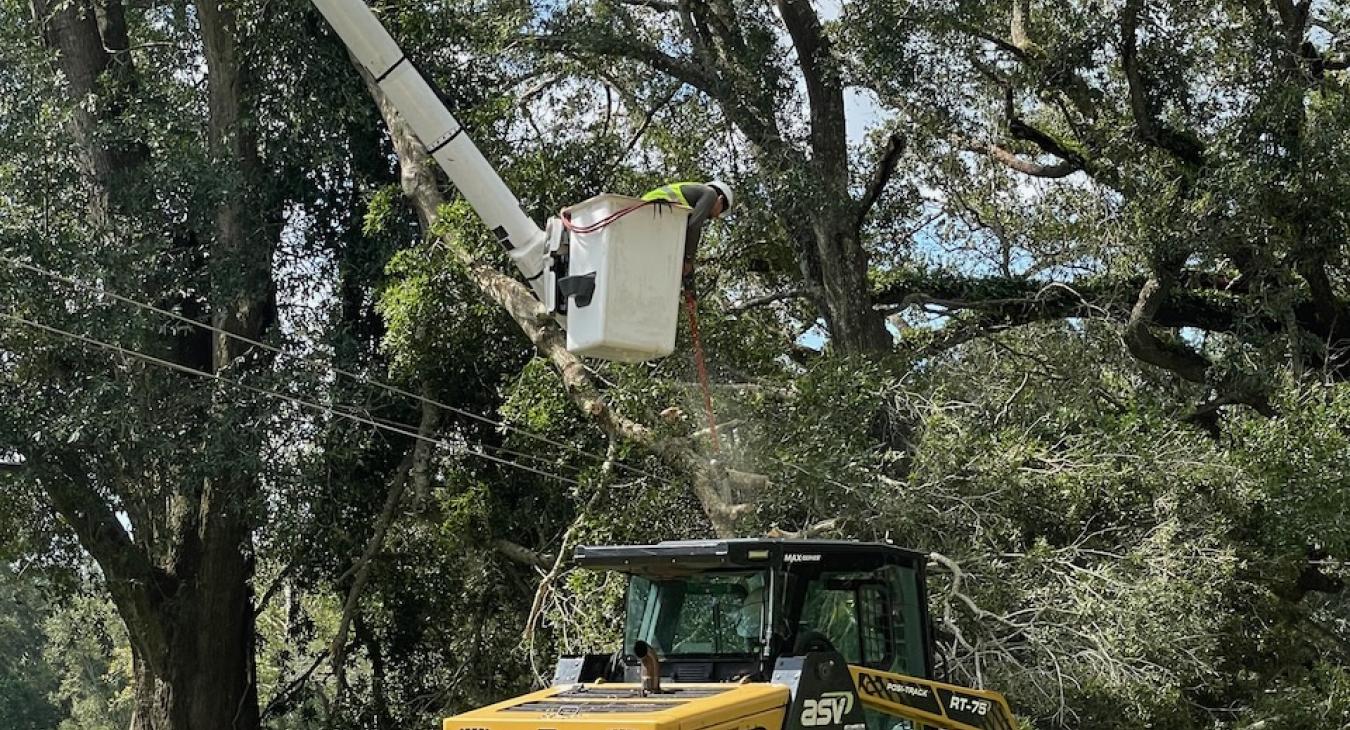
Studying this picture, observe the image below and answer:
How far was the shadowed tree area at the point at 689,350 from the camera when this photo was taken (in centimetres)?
1207

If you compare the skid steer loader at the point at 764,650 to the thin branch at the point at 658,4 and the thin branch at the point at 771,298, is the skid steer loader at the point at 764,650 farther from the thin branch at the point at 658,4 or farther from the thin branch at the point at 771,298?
the thin branch at the point at 658,4

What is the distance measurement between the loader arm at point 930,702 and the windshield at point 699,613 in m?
0.57

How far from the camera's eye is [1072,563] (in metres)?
11.7

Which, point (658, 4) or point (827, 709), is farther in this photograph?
point (658, 4)

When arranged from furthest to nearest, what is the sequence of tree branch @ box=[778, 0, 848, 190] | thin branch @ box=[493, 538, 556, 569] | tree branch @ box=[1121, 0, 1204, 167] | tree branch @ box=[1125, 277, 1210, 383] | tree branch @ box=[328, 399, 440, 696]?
tree branch @ box=[328, 399, 440, 696]
tree branch @ box=[778, 0, 848, 190]
thin branch @ box=[493, 538, 556, 569]
tree branch @ box=[1125, 277, 1210, 383]
tree branch @ box=[1121, 0, 1204, 167]

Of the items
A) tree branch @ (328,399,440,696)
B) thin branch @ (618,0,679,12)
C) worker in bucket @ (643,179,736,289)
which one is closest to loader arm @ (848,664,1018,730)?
worker in bucket @ (643,179,736,289)

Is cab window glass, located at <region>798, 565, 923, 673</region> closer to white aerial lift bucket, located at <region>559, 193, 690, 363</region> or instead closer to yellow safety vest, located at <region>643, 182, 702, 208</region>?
white aerial lift bucket, located at <region>559, 193, 690, 363</region>

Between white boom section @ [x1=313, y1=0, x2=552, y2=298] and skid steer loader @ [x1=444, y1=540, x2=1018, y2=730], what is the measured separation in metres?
3.62

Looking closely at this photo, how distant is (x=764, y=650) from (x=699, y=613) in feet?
1.72

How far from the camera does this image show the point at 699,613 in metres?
7.70

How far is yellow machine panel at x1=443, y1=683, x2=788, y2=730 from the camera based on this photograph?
6.44 m

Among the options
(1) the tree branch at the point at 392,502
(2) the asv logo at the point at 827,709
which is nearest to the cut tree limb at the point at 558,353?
(1) the tree branch at the point at 392,502

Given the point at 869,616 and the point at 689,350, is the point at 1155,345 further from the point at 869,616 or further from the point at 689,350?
the point at 869,616

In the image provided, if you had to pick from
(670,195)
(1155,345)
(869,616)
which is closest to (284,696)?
(1155,345)
